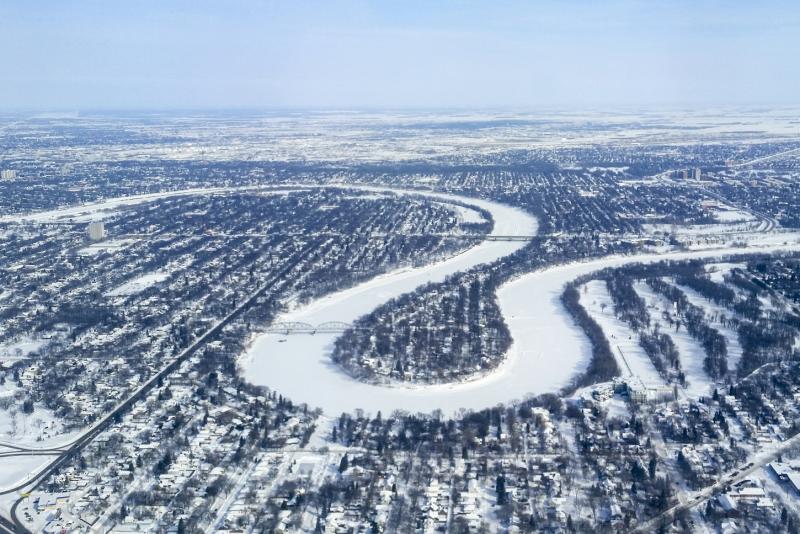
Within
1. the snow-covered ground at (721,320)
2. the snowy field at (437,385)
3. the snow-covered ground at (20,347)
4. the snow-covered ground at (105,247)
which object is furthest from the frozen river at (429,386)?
the snow-covered ground at (105,247)

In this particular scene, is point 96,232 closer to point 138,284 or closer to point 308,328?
point 138,284

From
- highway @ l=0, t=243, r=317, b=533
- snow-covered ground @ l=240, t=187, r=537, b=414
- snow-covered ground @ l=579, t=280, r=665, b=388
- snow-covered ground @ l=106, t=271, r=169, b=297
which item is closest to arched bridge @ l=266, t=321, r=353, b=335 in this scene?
snow-covered ground @ l=240, t=187, r=537, b=414

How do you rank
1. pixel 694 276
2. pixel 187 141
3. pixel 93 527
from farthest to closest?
pixel 187 141 → pixel 694 276 → pixel 93 527

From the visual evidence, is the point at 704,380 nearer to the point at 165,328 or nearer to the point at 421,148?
the point at 165,328

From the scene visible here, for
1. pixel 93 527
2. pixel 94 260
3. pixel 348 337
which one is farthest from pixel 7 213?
pixel 93 527

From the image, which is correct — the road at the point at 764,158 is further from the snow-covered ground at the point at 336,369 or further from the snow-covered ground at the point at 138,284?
the snow-covered ground at the point at 138,284
